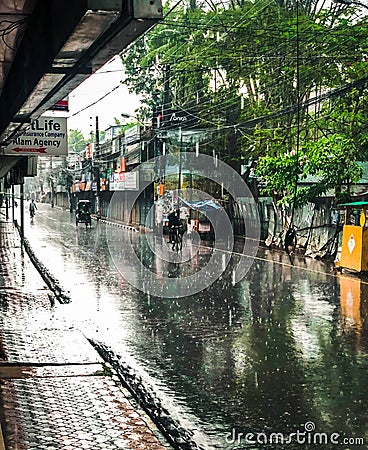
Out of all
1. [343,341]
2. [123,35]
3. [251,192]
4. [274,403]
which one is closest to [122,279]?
[343,341]

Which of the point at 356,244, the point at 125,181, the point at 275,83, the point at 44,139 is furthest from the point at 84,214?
the point at 44,139

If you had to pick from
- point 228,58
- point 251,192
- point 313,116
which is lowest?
point 251,192

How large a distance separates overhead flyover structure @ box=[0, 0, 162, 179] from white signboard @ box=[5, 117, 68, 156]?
6881 mm

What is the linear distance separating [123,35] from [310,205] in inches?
1001

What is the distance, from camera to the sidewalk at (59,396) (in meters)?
6.14

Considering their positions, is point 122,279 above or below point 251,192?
below

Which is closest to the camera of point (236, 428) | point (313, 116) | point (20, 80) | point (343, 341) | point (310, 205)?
point (236, 428)

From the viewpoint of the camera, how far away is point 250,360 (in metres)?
9.41

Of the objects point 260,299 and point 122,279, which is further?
point 122,279

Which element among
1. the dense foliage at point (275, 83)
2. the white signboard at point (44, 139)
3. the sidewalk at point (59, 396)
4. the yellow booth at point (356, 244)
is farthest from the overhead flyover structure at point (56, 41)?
the dense foliage at point (275, 83)

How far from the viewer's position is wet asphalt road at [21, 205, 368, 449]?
22.4ft

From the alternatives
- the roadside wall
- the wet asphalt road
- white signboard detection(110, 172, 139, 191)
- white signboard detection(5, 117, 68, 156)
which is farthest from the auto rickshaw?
white signboard detection(5, 117, 68, 156)

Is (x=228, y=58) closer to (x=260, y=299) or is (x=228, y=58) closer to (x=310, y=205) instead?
(x=310, y=205)

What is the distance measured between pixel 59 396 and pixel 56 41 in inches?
154
